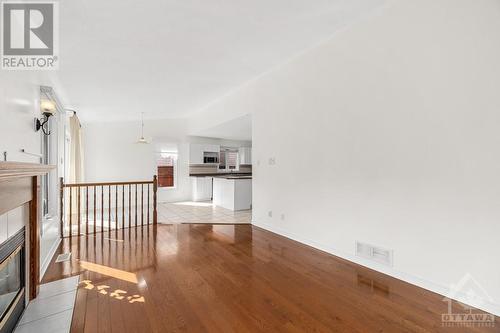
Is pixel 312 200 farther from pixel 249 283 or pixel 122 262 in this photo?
pixel 122 262

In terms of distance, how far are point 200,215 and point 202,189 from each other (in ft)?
7.99

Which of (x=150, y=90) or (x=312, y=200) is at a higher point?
(x=150, y=90)

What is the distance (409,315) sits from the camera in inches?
76.7

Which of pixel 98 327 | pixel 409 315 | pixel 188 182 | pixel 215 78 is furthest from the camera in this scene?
pixel 188 182

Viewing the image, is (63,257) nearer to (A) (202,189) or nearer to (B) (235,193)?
(B) (235,193)

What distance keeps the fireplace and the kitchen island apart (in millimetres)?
4447

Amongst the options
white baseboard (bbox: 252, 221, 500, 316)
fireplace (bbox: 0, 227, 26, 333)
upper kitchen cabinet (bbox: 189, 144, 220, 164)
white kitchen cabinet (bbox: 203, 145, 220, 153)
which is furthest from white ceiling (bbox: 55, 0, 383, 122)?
white kitchen cabinet (bbox: 203, 145, 220, 153)

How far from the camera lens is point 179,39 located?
2.90 m

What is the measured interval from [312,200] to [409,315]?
181 centimetres

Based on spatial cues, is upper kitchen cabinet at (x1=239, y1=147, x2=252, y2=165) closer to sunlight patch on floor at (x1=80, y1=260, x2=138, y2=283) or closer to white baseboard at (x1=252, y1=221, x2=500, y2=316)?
white baseboard at (x1=252, y1=221, x2=500, y2=316)

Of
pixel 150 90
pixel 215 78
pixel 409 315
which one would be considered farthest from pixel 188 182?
pixel 409 315

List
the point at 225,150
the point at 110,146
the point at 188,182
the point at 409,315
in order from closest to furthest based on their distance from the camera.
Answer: the point at 409,315 → the point at 110,146 → the point at 188,182 → the point at 225,150

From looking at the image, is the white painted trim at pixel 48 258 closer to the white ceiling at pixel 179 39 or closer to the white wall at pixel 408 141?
the white ceiling at pixel 179 39

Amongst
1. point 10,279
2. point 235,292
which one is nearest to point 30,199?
point 10,279
